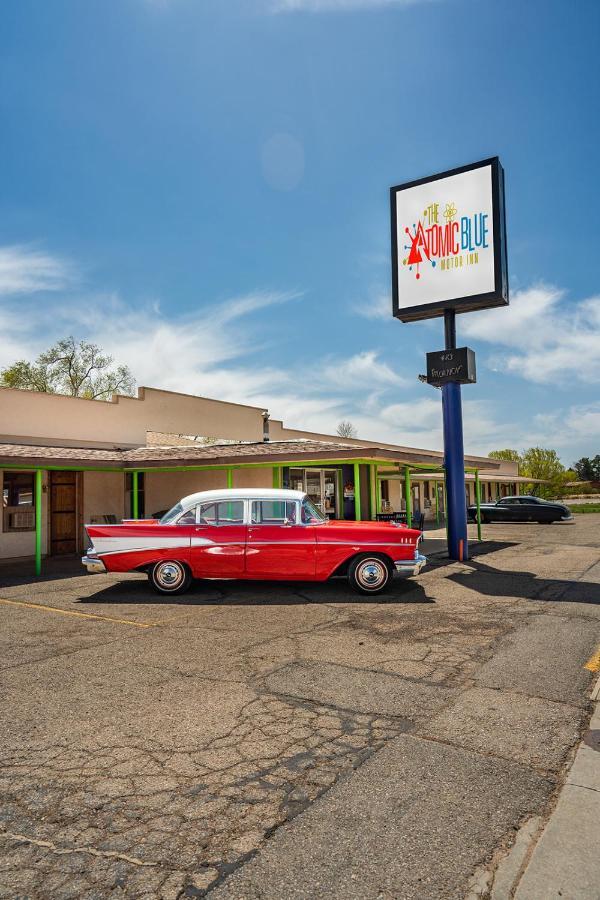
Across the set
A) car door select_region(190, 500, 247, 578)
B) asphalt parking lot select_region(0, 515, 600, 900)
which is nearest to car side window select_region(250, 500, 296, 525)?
car door select_region(190, 500, 247, 578)

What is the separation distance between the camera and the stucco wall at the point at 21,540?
51.6 ft

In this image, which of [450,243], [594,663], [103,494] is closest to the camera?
[594,663]

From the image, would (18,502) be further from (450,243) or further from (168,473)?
(450,243)

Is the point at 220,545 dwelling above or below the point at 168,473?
below

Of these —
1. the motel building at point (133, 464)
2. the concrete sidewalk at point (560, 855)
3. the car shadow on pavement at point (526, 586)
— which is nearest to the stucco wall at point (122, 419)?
the motel building at point (133, 464)

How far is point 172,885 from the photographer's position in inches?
107

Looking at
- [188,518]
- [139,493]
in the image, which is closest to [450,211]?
[188,518]

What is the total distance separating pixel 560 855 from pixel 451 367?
13446 millimetres

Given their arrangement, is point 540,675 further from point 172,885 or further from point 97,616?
point 97,616

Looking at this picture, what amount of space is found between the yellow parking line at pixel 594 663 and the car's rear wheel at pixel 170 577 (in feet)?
21.1

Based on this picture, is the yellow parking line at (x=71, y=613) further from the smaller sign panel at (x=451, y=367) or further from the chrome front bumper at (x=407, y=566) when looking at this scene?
the smaller sign panel at (x=451, y=367)

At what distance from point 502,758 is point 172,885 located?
7.62 ft

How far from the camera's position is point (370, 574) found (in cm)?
993

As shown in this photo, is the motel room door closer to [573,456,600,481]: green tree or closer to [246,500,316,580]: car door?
[246,500,316,580]: car door
